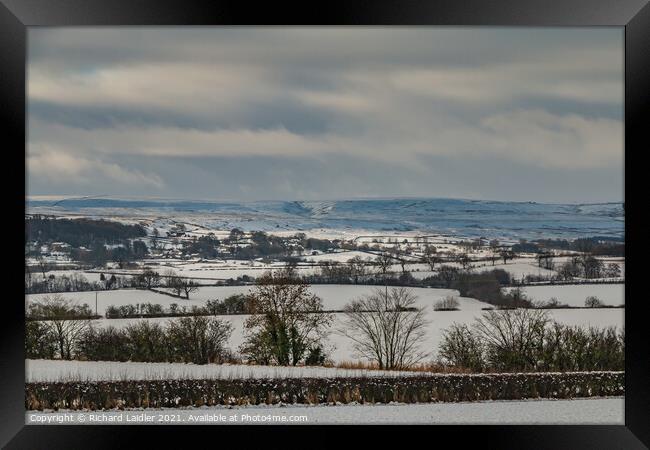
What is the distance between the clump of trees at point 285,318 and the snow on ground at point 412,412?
206 centimetres

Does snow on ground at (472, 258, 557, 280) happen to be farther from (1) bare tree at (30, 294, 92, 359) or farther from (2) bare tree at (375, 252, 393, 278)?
(1) bare tree at (30, 294, 92, 359)

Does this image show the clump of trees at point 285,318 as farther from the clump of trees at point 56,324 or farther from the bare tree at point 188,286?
the clump of trees at point 56,324

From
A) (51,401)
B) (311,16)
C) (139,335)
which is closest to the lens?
(311,16)

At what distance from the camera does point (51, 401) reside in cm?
513

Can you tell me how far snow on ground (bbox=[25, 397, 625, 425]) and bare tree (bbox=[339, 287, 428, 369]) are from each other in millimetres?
2074

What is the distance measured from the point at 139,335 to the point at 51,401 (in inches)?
88.9

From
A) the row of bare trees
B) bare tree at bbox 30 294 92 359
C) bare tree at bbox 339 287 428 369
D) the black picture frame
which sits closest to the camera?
the black picture frame

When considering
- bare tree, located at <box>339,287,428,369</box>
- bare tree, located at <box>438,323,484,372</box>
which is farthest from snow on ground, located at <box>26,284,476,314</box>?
bare tree, located at <box>438,323,484,372</box>

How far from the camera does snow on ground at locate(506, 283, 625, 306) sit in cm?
749

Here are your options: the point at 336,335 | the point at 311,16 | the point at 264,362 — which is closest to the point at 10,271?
the point at 311,16

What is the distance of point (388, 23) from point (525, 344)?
5.28m

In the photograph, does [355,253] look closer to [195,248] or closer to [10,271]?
[195,248]

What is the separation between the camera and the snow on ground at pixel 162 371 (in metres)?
5.73

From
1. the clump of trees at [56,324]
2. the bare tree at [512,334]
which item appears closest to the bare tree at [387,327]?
the bare tree at [512,334]
